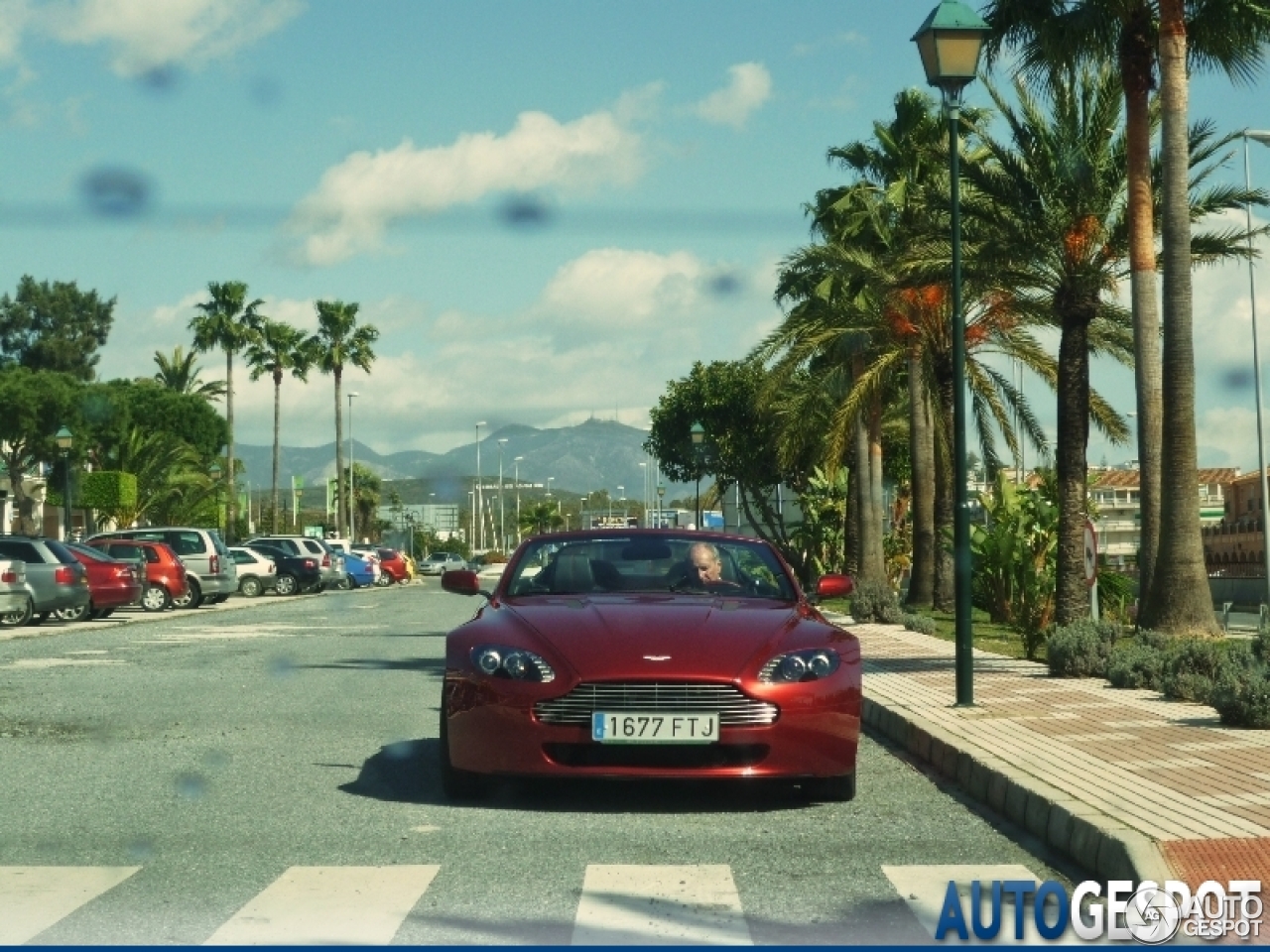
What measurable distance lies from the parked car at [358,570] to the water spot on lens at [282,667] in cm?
3864

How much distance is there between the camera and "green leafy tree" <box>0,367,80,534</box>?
221 feet

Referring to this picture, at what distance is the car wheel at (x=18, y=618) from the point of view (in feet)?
93.9

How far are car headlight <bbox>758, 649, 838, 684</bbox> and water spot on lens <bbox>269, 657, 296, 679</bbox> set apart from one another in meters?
9.63

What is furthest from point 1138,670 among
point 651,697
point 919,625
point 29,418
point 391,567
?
point 29,418

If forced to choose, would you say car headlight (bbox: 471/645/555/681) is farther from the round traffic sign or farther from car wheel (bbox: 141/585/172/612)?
car wheel (bbox: 141/585/172/612)

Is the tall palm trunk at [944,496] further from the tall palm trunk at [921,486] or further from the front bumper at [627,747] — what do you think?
the front bumper at [627,747]

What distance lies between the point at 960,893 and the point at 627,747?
2203 millimetres

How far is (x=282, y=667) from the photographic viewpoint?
62.0 ft

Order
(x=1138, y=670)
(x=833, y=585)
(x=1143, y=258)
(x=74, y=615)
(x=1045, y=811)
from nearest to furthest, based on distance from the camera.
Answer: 1. (x=1045, y=811)
2. (x=833, y=585)
3. (x=1138, y=670)
4. (x=1143, y=258)
5. (x=74, y=615)

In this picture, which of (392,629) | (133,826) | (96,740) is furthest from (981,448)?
(133,826)

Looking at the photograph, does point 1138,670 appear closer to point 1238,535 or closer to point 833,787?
point 833,787

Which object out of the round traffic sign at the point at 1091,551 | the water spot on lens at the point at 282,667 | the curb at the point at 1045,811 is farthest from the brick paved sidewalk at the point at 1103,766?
the water spot on lens at the point at 282,667

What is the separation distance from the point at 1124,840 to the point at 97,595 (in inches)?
1051

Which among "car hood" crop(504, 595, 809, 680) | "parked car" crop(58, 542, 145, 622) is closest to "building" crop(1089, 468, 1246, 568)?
"parked car" crop(58, 542, 145, 622)
